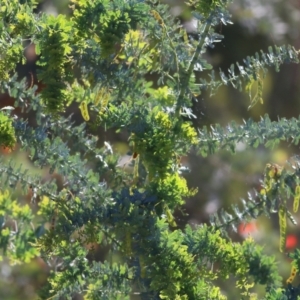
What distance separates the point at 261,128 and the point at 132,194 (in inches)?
5.5

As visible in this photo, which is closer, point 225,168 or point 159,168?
point 159,168

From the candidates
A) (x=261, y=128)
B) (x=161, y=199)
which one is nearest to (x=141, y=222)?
(x=161, y=199)

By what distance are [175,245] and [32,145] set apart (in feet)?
0.54

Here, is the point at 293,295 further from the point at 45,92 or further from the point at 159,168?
the point at 45,92

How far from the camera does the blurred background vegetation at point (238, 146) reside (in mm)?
1416

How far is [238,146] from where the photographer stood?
147 centimetres

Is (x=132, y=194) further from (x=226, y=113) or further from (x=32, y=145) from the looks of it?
(x=226, y=113)

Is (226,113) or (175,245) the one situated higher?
(226,113)

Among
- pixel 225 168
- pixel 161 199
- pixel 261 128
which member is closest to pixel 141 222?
pixel 161 199

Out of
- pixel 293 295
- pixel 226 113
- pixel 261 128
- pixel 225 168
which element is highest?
pixel 226 113

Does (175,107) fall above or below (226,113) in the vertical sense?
below

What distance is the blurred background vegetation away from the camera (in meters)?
1.42

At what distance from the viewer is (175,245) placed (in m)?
0.60

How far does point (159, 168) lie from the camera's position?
0.60m
